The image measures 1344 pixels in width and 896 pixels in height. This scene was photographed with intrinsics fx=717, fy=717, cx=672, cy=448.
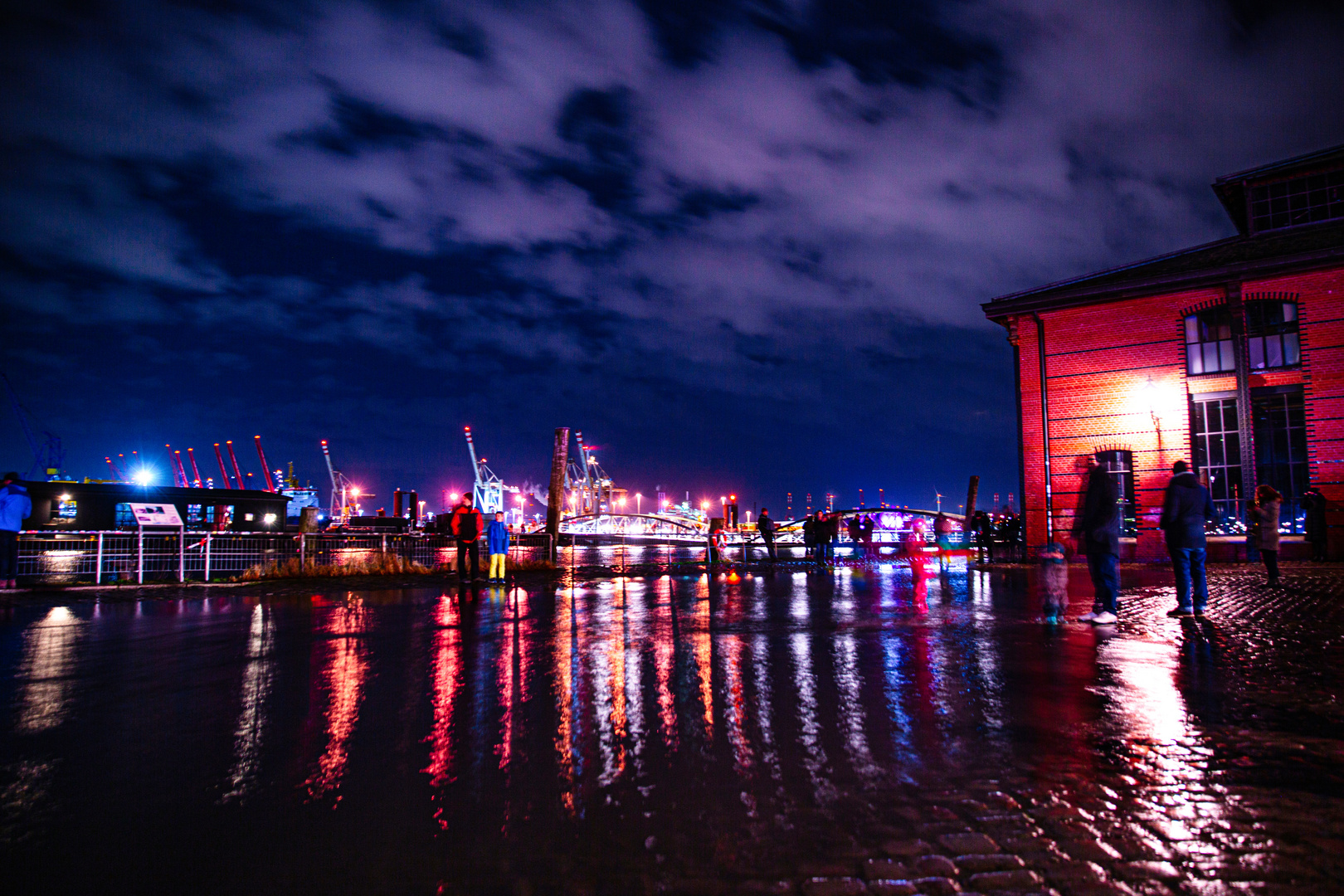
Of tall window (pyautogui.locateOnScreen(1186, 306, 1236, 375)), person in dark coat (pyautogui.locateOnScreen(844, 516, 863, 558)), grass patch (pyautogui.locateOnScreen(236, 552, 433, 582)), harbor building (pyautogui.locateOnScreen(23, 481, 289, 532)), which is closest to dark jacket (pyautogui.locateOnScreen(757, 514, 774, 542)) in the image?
person in dark coat (pyautogui.locateOnScreen(844, 516, 863, 558))

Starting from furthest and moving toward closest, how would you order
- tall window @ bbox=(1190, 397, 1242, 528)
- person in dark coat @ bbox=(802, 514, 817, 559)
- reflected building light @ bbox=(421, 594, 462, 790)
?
person in dark coat @ bbox=(802, 514, 817, 559) → tall window @ bbox=(1190, 397, 1242, 528) → reflected building light @ bbox=(421, 594, 462, 790)

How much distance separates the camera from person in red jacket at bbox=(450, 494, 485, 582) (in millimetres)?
14289

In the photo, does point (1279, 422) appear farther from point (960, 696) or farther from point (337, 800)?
point (337, 800)

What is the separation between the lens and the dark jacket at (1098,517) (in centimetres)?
804

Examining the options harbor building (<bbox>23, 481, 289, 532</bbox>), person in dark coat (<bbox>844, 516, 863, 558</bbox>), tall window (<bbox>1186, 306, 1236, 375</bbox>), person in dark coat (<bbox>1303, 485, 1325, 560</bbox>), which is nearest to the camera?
person in dark coat (<bbox>1303, 485, 1325, 560</bbox>)

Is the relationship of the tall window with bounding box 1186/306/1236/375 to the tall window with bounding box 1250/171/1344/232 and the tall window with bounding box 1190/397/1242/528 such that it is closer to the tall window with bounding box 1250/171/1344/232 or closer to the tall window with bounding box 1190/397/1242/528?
the tall window with bounding box 1190/397/1242/528

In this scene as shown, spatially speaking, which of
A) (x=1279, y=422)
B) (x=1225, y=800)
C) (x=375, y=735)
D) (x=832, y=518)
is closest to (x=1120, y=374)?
(x=1279, y=422)

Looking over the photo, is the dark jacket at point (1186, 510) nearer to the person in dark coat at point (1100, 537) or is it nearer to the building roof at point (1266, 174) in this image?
the person in dark coat at point (1100, 537)

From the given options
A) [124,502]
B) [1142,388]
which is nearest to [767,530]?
[1142,388]

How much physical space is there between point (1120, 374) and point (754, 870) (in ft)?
69.6

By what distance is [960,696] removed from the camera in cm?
473

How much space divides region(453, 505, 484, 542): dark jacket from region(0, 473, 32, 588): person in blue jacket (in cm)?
689

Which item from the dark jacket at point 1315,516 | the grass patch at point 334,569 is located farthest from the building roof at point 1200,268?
the grass patch at point 334,569

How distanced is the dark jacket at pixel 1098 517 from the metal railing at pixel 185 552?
43.6 feet
